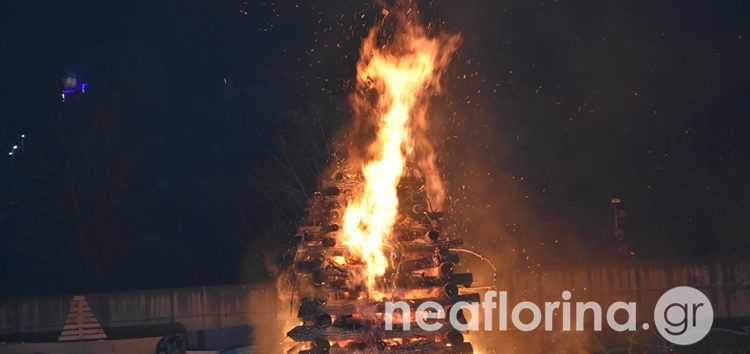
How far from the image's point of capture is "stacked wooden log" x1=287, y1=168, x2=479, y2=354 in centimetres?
656

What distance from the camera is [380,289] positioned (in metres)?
6.66

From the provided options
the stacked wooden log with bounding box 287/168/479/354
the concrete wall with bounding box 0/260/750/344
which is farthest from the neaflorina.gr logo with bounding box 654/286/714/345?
the stacked wooden log with bounding box 287/168/479/354

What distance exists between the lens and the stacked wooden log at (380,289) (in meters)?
6.56

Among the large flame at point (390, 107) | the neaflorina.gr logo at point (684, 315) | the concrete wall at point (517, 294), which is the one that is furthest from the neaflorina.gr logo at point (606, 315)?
the large flame at point (390, 107)

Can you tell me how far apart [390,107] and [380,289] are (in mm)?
1824

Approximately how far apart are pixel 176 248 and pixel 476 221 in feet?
26.7

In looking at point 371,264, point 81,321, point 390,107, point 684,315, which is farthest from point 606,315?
point 81,321

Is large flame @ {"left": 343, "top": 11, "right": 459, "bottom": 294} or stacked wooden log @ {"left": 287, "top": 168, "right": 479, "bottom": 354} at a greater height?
large flame @ {"left": 343, "top": 11, "right": 459, "bottom": 294}

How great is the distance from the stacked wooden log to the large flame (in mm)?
217

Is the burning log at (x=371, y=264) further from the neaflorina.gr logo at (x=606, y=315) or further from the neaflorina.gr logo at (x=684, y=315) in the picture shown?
the neaflorina.gr logo at (x=684, y=315)

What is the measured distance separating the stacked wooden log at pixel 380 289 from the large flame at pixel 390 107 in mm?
217

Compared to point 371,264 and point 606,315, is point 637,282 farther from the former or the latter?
point 371,264

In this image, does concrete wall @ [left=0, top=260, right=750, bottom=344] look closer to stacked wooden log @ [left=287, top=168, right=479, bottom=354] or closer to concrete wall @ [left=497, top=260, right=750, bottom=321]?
concrete wall @ [left=497, top=260, right=750, bottom=321]

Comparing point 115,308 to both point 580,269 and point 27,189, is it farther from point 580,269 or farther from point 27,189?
point 27,189
